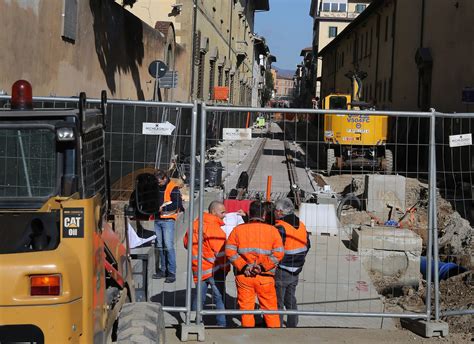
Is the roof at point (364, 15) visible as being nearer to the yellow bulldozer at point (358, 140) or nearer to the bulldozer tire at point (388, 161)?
the yellow bulldozer at point (358, 140)

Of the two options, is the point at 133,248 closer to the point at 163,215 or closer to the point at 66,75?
the point at 163,215

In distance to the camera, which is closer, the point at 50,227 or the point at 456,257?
the point at 50,227

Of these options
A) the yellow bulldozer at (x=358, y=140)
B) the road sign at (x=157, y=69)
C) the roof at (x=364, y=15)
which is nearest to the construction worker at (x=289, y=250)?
the road sign at (x=157, y=69)

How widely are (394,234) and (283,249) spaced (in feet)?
17.2

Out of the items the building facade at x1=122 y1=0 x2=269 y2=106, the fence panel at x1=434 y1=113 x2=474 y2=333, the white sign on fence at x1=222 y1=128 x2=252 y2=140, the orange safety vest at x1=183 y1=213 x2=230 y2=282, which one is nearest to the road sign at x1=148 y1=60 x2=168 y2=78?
the fence panel at x1=434 y1=113 x2=474 y2=333

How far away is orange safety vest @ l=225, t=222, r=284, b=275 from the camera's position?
6707 millimetres

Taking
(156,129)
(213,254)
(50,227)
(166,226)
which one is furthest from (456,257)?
(50,227)

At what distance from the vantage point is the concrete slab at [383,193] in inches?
619

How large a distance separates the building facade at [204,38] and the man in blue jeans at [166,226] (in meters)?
16.2

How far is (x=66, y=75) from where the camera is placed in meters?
12.4

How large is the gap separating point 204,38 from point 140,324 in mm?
26520

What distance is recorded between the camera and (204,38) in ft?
100.0

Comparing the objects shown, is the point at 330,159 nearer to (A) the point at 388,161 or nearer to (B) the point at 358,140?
(B) the point at 358,140

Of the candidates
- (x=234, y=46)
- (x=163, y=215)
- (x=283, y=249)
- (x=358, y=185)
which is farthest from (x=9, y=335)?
(x=234, y=46)
